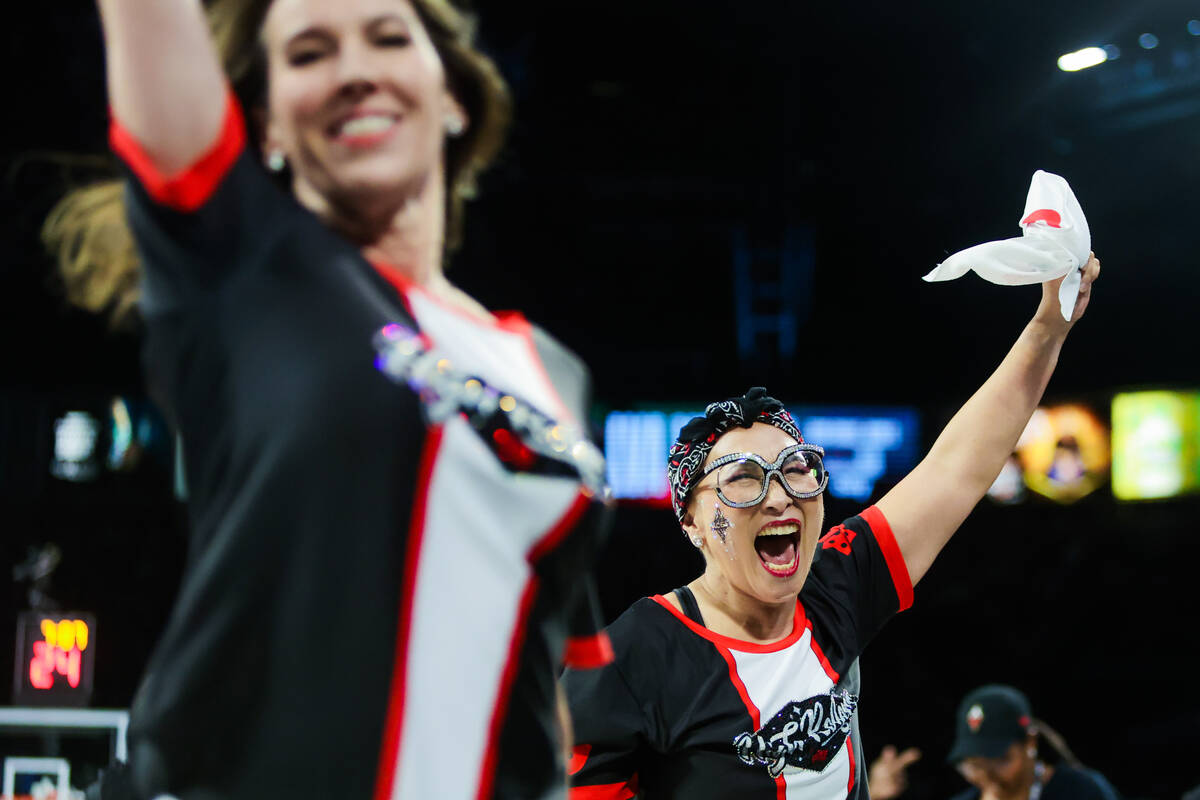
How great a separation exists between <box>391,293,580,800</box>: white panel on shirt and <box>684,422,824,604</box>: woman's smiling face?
139cm

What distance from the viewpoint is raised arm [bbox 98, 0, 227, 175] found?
928 millimetres

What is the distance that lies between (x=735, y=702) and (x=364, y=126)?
60.9 inches

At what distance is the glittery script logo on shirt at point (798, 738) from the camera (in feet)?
7.41

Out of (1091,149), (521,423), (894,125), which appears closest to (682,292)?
(894,125)

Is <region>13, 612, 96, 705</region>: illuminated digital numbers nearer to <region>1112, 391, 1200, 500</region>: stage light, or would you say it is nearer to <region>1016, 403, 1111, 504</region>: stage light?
<region>1016, 403, 1111, 504</region>: stage light

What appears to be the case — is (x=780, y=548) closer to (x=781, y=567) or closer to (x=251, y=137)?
(x=781, y=567)

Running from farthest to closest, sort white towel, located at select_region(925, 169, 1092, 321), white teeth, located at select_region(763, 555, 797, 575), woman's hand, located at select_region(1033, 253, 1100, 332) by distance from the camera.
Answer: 1. white teeth, located at select_region(763, 555, 797, 575)
2. woman's hand, located at select_region(1033, 253, 1100, 332)
3. white towel, located at select_region(925, 169, 1092, 321)

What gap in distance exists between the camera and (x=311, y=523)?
96cm

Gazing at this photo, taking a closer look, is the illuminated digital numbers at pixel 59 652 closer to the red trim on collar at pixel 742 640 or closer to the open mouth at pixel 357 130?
the red trim on collar at pixel 742 640

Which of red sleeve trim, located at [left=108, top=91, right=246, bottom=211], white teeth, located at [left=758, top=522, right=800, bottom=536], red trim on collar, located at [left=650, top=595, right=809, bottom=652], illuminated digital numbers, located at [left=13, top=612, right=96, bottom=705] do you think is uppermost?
red sleeve trim, located at [left=108, top=91, right=246, bottom=211]

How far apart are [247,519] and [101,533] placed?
10338mm

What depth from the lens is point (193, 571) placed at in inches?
38.9

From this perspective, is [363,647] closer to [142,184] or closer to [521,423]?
[521,423]

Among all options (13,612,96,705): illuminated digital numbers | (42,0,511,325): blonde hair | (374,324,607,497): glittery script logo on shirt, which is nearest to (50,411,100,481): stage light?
(13,612,96,705): illuminated digital numbers
